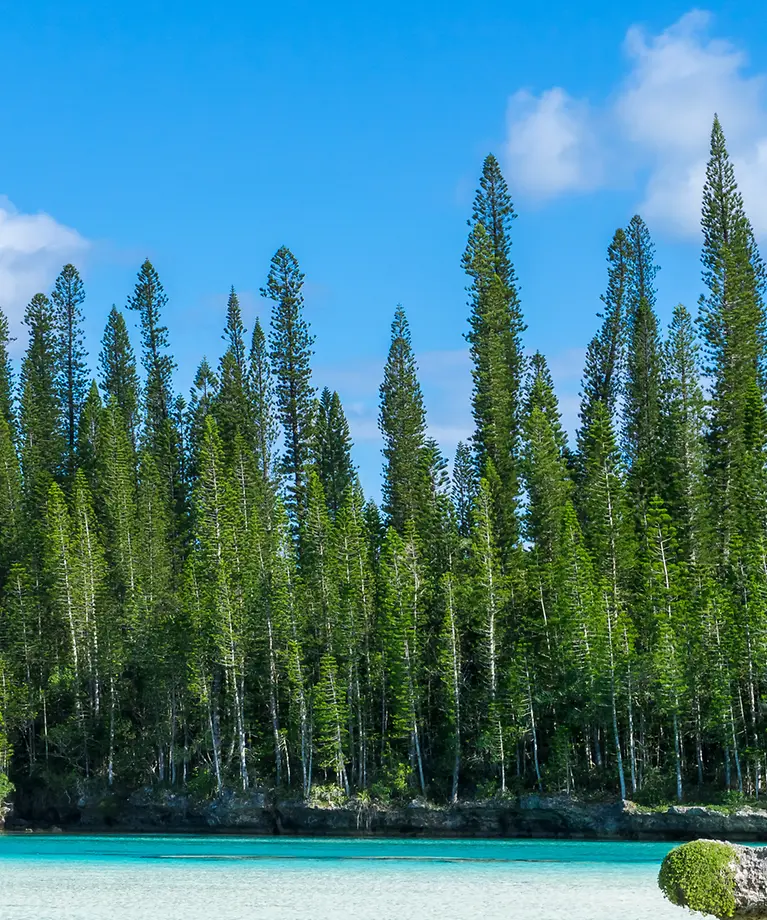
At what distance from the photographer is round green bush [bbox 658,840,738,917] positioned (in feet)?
50.6

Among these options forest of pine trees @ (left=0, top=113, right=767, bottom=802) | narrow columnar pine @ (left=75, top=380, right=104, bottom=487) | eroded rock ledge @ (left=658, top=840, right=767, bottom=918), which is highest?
narrow columnar pine @ (left=75, top=380, right=104, bottom=487)

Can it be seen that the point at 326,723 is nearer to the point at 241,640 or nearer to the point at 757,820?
the point at 241,640

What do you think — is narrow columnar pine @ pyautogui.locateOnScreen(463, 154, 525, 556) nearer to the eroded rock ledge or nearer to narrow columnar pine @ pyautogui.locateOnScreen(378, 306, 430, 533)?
narrow columnar pine @ pyautogui.locateOnScreen(378, 306, 430, 533)

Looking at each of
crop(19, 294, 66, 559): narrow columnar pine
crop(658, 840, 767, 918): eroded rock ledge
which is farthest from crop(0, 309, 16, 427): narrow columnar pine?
crop(658, 840, 767, 918): eroded rock ledge

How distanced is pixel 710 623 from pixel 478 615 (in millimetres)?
9508

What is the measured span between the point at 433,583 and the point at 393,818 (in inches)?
421

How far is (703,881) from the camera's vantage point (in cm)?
1542

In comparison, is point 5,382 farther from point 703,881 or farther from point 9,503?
point 703,881

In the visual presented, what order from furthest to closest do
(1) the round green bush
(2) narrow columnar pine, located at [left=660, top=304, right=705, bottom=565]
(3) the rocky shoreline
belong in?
(2) narrow columnar pine, located at [left=660, top=304, right=705, bottom=565], (3) the rocky shoreline, (1) the round green bush

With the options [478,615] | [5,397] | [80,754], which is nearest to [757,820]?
[478,615]

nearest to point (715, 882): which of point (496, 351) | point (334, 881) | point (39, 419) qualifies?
point (334, 881)

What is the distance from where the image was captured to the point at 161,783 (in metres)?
52.5

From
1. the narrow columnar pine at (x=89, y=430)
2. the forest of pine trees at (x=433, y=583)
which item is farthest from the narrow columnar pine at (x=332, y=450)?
the narrow columnar pine at (x=89, y=430)

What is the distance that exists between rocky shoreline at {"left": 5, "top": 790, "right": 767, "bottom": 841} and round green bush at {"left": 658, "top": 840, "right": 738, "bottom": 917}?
25.4 metres
